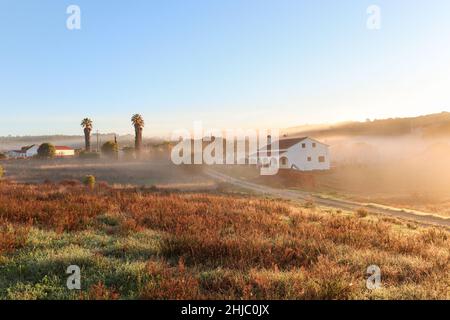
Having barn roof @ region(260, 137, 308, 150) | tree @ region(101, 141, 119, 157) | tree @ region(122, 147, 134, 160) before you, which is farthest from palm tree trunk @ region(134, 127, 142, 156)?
barn roof @ region(260, 137, 308, 150)

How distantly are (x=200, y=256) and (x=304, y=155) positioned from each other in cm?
5919

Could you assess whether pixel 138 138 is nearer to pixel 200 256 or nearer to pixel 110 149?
pixel 110 149

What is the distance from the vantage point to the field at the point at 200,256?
630 centimetres

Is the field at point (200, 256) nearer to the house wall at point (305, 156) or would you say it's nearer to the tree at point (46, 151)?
the house wall at point (305, 156)

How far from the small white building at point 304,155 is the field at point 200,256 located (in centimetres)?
5255

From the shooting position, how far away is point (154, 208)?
14.7 metres

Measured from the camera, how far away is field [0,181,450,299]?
20.7ft

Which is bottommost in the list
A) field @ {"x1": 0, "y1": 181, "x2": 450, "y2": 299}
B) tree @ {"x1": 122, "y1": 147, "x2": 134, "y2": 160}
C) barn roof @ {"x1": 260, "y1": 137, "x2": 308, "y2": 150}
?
field @ {"x1": 0, "y1": 181, "x2": 450, "y2": 299}

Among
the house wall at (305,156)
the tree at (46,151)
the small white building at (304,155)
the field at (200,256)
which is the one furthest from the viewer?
the tree at (46,151)

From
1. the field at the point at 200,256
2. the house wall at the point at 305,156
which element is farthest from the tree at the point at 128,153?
the field at the point at 200,256

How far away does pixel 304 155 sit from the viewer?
65812 millimetres

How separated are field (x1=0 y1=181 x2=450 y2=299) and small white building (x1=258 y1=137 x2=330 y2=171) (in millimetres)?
52549

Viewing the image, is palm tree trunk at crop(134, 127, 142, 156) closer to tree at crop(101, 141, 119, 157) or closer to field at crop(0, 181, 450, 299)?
tree at crop(101, 141, 119, 157)
